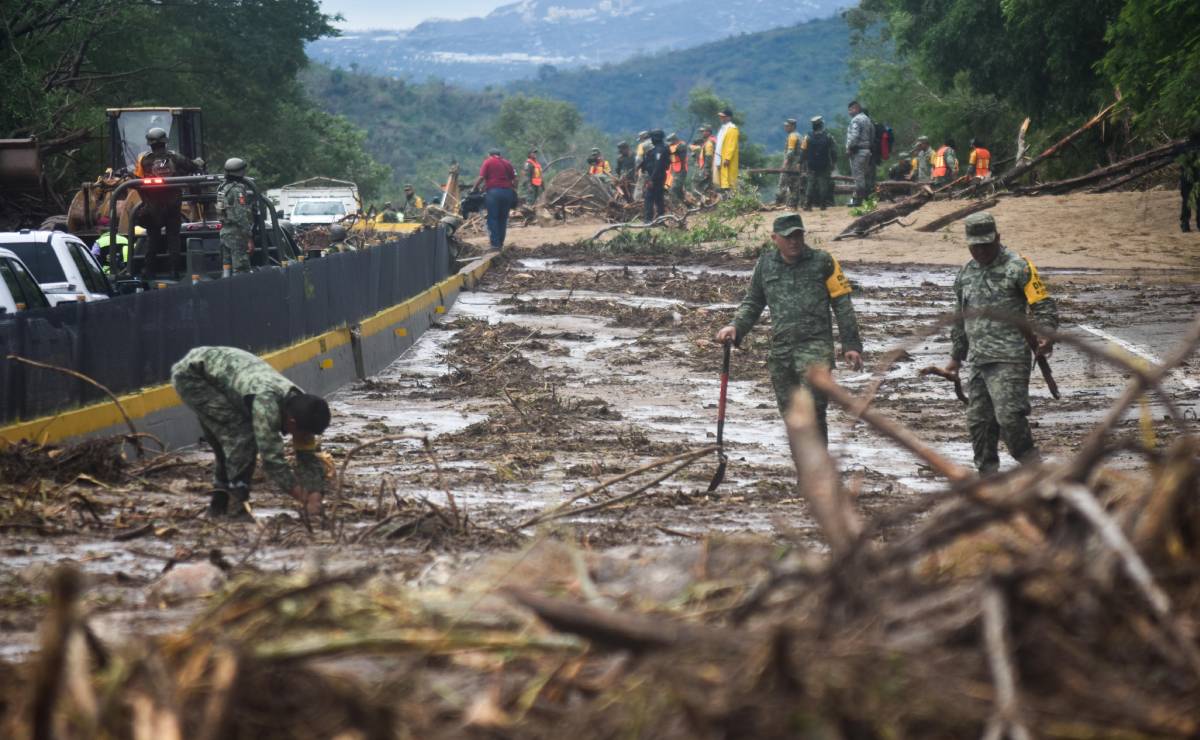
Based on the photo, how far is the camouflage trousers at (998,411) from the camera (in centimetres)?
969

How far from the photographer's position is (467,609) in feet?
12.3

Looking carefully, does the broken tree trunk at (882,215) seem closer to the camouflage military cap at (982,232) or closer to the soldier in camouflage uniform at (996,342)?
the soldier in camouflage uniform at (996,342)

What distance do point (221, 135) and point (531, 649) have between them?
4532 cm

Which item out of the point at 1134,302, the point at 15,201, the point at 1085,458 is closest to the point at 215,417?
the point at 1085,458

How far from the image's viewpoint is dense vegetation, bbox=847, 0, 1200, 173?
65.9ft

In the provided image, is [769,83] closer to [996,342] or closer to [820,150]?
[820,150]

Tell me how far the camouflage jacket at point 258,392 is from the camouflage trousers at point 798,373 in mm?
3308

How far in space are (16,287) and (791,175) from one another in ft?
87.5

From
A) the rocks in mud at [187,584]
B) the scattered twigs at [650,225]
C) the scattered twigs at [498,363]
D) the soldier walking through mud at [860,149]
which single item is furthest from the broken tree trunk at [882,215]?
the rocks in mud at [187,584]

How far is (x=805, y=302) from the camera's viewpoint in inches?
415

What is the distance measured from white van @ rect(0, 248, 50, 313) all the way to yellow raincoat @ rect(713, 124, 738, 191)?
2478 centimetres

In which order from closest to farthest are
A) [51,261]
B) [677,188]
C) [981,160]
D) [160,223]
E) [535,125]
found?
[51,261] → [160,223] → [981,160] → [677,188] → [535,125]

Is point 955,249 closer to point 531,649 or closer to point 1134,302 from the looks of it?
point 1134,302

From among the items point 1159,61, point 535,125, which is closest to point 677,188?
point 1159,61
